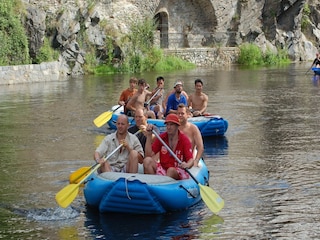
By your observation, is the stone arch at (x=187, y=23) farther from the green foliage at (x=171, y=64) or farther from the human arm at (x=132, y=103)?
the human arm at (x=132, y=103)

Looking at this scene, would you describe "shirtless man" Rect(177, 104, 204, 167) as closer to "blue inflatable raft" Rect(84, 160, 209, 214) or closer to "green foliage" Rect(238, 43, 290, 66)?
"blue inflatable raft" Rect(84, 160, 209, 214)

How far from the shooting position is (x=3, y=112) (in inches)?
704

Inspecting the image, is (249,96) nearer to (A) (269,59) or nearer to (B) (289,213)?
(B) (289,213)

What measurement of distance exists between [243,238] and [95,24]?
1134 inches

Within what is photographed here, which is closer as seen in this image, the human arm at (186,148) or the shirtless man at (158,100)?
the human arm at (186,148)

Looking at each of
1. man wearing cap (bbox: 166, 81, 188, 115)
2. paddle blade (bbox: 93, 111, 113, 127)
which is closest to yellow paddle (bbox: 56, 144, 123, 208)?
man wearing cap (bbox: 166, 81, 188, 115)

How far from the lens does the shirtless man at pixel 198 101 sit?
13.9 metres

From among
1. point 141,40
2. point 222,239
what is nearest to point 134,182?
point 222,239

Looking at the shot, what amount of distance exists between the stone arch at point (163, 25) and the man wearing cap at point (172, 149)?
34214 mm

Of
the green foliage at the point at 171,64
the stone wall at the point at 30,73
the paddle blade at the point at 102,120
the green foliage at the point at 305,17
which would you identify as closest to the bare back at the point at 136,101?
Result: the paddle blade at the point at 102,120

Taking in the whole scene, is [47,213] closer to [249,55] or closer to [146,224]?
[146,224]

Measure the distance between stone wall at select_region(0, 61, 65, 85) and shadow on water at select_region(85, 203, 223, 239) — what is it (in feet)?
64.3

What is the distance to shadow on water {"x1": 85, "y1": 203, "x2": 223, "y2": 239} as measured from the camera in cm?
738

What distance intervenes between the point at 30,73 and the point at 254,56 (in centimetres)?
1913
